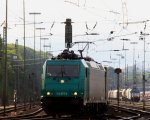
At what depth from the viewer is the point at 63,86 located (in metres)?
34.8

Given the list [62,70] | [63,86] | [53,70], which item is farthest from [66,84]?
Answer: [53,70]

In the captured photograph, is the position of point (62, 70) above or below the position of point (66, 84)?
above

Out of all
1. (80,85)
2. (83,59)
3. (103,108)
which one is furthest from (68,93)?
(103,108)

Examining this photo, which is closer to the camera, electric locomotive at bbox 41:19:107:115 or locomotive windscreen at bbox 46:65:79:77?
electric locomotive at bbox 41:19:107:115

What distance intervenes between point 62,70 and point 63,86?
116 centimetres

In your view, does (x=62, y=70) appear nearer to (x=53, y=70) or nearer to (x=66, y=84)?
(x=53, y=70)

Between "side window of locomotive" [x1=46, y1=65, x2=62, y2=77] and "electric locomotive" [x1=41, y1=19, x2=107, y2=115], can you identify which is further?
"side window of locomotive" [x1=46, y1=65, x2=62, y2=77]

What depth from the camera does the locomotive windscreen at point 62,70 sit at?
35281 mm

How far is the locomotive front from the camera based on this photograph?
34.2m

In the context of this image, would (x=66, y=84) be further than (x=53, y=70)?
No

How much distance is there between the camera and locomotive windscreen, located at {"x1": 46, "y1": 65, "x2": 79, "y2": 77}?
1389 inches

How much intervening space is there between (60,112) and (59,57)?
4.03m

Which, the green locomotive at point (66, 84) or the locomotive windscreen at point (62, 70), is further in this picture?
the locomotive windscreen at point (62, 70)

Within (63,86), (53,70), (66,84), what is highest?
(53,70)
